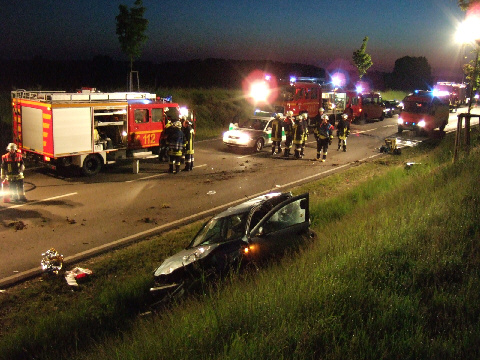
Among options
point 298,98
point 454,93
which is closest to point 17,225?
point 298,98

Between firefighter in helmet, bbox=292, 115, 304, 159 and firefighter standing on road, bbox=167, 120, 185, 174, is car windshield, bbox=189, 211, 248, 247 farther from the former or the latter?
firefighter in helmet, bbox=292, 115, 304, 159

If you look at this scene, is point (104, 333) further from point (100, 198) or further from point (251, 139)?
point (251, 139)

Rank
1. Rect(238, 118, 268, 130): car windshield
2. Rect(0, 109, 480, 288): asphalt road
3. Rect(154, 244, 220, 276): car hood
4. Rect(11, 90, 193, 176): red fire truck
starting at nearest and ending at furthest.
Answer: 1. Rect(154, 244, 220, 276): car hood
2. Rect(0, 109, 480, 288): asphalt road
3. Rect(11, 90, 193, 176): red fire truck
4. Rect(238, 118, 268, 130): car windshield

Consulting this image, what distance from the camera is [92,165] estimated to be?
613 inches

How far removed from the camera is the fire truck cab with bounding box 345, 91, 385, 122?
34250mm

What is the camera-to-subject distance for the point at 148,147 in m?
17.3

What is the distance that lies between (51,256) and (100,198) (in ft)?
15.4

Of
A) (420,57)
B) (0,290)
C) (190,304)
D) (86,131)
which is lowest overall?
(0,290)

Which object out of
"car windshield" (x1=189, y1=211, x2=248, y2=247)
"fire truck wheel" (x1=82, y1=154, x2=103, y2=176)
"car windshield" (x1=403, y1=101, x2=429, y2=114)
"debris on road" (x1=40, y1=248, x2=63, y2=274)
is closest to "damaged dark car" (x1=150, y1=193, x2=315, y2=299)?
"car windshield" (x1=189, y1=211, x2=248, y2=247)

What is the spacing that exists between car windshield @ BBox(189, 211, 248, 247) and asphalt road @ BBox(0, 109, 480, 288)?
251 centimetres

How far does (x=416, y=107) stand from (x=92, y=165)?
2016cm

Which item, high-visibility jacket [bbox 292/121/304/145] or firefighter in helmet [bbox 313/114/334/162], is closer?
firefighter in helmet [bbox 313/114/334/162]

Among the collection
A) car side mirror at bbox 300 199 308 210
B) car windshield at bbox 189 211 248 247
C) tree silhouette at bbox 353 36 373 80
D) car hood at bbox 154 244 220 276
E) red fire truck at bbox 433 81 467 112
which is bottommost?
car hood at bbox 154 244 220 276

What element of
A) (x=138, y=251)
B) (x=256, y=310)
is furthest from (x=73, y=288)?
(x=256, y=310)
